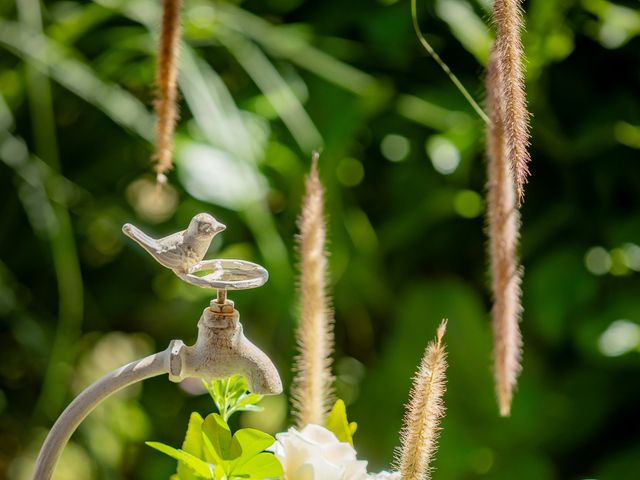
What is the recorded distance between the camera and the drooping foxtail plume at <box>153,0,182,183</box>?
405 mm

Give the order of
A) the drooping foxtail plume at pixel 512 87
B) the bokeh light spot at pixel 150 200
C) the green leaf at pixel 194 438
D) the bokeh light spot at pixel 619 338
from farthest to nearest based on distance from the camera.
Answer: the bokeh light spot at pixel 150 200 < the bokeh light spot at pixel 619 338 < the green leaf at pixel 194 438 < the drooping foxtail plume at pixel 512 87

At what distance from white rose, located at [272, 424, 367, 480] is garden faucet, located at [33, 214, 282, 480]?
3 cm

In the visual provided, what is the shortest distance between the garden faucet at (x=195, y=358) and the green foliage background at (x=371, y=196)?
49 centimetres

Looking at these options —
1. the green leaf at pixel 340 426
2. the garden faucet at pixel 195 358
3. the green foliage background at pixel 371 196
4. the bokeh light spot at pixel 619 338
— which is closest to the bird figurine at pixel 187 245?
the garden faucet at pixel 195 358

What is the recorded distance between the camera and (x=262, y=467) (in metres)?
0.37

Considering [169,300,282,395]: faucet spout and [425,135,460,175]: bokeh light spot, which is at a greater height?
[425,135,460,175]: bokeh light spot

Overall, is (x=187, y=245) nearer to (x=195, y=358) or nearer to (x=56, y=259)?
(x=195, y=358)

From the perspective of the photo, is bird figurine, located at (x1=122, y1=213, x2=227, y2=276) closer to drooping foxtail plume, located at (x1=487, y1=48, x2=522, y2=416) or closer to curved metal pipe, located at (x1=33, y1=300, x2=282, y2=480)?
curved metal pipe, located at (x1=33, y1=300, x2=282, y2=480)

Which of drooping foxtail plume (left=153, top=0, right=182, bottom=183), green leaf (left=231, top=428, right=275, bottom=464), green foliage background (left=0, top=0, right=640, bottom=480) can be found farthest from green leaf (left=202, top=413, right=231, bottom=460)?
green foliage background (left=0, top=0, right=640, bottom=480)

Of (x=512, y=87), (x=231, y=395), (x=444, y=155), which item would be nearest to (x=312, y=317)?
(x=231, y=395)

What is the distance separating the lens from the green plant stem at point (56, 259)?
902 millimetres

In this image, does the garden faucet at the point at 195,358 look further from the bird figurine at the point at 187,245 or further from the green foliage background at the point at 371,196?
the green foliage background at the point at 371,196

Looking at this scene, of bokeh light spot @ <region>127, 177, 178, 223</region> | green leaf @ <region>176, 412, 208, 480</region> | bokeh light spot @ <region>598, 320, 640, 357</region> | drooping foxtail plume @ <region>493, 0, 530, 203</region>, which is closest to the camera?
drooping foxtail plume @ <region>493, 0, 530, 203</region>

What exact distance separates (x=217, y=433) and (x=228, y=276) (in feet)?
0.22
